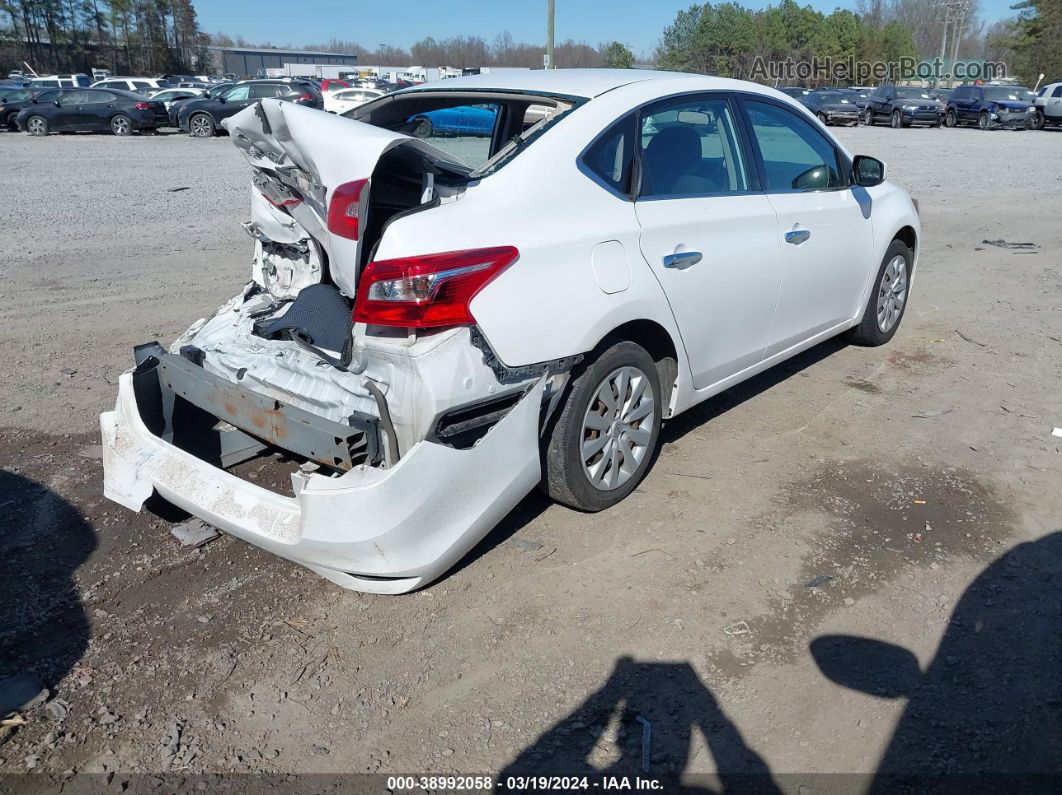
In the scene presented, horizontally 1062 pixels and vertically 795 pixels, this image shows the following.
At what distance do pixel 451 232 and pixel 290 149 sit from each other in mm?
795

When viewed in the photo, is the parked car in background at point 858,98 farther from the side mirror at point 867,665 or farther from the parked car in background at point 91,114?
the side mirror at point 867,665

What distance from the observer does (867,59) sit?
77438mm

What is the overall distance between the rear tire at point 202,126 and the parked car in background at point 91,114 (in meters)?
1.53

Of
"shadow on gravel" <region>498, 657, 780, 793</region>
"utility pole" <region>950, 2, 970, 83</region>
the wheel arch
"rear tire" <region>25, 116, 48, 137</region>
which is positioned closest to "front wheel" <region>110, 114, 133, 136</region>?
"rear tire" <region>25, 116, 48, 137</region>

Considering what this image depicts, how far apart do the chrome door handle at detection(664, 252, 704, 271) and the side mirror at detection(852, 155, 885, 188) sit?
6.32ft

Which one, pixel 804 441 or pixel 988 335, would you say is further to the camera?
pixel 988 335

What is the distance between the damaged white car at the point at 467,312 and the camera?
9.77ft

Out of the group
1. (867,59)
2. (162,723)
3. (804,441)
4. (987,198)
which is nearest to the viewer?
(162,723)

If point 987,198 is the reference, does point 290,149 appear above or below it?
above

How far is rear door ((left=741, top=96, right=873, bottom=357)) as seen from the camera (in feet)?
14.7

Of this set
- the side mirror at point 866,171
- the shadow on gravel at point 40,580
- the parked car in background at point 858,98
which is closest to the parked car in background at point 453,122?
the side mirror at point 866,171

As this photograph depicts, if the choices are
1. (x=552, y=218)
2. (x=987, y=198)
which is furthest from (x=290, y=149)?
(x=987, y=198)

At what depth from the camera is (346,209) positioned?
318 centimetres

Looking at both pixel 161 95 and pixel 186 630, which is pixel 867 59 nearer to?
pixel 161 95
